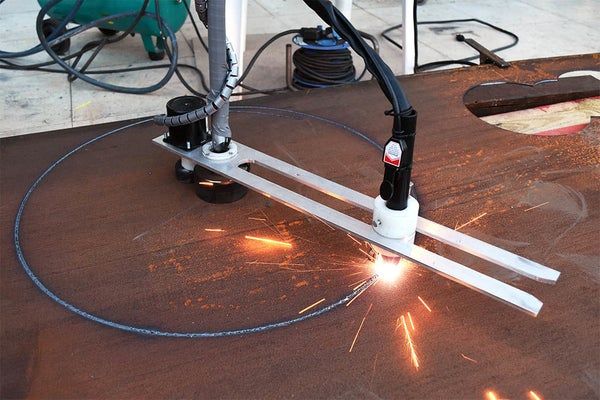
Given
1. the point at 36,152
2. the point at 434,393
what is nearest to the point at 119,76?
the point at 36,152

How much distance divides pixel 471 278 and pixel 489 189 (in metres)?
0.33

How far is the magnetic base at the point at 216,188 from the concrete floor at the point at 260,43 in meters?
1.18

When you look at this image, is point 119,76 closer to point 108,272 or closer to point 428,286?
point 108,272

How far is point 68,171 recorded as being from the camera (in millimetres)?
980

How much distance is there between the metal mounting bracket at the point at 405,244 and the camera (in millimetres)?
665

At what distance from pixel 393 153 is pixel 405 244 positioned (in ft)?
0.49

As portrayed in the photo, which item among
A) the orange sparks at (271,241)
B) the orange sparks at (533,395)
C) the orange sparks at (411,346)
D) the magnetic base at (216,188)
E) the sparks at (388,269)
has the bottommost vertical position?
the orange sparks at (533,395)

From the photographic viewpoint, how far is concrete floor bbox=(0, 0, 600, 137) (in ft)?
6.61

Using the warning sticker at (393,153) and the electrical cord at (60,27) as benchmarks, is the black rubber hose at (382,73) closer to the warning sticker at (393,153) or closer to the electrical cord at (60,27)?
the warning sticker at (393,153)

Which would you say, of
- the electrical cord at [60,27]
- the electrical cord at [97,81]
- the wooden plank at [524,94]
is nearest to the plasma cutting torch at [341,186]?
the wooden plank at [524,94]

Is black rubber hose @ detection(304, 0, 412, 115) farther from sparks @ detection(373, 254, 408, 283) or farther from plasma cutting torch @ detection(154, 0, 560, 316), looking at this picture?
sparks @ detection(373, 254, 408, 283)

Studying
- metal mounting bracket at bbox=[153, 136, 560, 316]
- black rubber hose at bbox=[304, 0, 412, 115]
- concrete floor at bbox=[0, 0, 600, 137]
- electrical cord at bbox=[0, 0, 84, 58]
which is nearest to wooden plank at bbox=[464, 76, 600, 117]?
metal mounting bracket at bbox=[153, 136, 560, 316]

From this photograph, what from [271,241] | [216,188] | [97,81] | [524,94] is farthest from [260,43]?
[271,241]

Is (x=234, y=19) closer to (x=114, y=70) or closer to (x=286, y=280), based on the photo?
(x=114, y=70)
